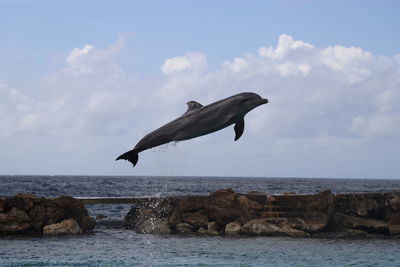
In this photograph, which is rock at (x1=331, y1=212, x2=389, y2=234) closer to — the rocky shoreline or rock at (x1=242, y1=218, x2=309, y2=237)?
the rocky shoreline

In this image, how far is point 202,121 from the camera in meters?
7.44

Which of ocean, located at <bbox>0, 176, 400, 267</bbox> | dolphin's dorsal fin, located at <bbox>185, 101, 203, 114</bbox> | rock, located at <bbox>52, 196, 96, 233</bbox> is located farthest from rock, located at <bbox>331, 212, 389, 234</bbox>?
dolphin's dorsal fin, located at <bbox>185, 101, 203, 114</bbox>

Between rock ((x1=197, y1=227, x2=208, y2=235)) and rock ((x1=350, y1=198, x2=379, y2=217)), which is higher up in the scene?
rock ((x1=350, y1=198, x2=379, y2=217))

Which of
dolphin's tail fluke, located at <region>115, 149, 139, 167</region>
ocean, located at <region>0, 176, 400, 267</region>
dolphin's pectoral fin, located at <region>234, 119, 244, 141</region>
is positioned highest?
dolphin's pectoral fin, located at <region>234, 119, 244, 141</region>

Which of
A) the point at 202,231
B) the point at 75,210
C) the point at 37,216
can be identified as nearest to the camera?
the point at 37,216

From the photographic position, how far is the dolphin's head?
7.59 m

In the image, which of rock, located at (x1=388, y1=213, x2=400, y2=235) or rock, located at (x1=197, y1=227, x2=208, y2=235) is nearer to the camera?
rock, located at (x1=388, y1=213, x2=400, y2=235)

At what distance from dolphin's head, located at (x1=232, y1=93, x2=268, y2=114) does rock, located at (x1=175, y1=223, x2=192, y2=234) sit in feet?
58.8

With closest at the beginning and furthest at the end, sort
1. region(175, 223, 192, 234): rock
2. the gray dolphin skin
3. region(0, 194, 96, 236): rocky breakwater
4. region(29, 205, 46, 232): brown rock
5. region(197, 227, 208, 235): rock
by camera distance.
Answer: the gray dolphin skin, region(0, 194, 96, 236): rocky breakwater, region(29, 205, 46, 232): brown rock, region(197, 227, 208, 235): rock, region(175, 223, 192, 234): rock

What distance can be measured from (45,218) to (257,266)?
10840mm

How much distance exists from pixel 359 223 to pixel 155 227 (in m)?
8.83

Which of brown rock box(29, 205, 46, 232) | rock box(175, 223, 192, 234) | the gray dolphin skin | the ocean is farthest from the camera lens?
rock box(175, 223, 192, 234)

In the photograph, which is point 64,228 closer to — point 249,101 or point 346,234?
point 346,234

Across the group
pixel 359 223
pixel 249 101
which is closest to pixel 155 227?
pixel 359 223
